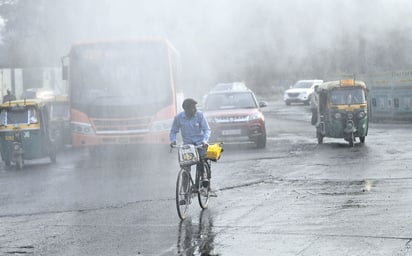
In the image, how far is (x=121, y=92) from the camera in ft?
64.3

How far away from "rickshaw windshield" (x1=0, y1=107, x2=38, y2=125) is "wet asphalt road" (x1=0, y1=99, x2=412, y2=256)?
1313 mm

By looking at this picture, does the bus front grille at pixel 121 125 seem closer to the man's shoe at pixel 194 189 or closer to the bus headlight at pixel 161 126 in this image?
the bus headlight at pixel 161 126

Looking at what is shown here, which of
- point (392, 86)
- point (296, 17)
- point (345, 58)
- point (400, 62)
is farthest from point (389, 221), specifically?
point (400, 62)

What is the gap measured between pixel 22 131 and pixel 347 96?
8.50 m

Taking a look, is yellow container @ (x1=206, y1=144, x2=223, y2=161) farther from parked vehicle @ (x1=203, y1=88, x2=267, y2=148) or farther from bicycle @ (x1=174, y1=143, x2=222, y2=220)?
parked vehicle @ (x1=203, y1=88, x2=267, y2=148)

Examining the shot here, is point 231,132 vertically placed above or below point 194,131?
below

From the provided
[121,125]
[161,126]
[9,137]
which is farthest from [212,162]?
[9,137]

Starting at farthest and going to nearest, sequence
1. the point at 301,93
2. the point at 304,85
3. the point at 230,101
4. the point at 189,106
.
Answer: the point at 304,85
the point at 301,93
the point at 230,101
the point at 189,106

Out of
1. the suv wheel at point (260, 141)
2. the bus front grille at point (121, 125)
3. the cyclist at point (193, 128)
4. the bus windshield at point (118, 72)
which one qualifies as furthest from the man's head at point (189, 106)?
the suv wheel at point (260, 141)

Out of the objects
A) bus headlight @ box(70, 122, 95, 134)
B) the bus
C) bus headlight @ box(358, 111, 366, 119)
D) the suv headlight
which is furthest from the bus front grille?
bus headlight @ box(358, 111, 366, 119)

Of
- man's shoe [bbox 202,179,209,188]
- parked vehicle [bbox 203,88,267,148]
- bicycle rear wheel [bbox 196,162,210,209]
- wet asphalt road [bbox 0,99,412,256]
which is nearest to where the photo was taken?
wet asphalt road [bbox 0,99,412,256]

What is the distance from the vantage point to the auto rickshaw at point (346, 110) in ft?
65.0

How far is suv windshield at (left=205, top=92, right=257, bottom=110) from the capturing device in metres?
22.1

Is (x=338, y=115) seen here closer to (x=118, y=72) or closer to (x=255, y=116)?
(x=255, y=116)
